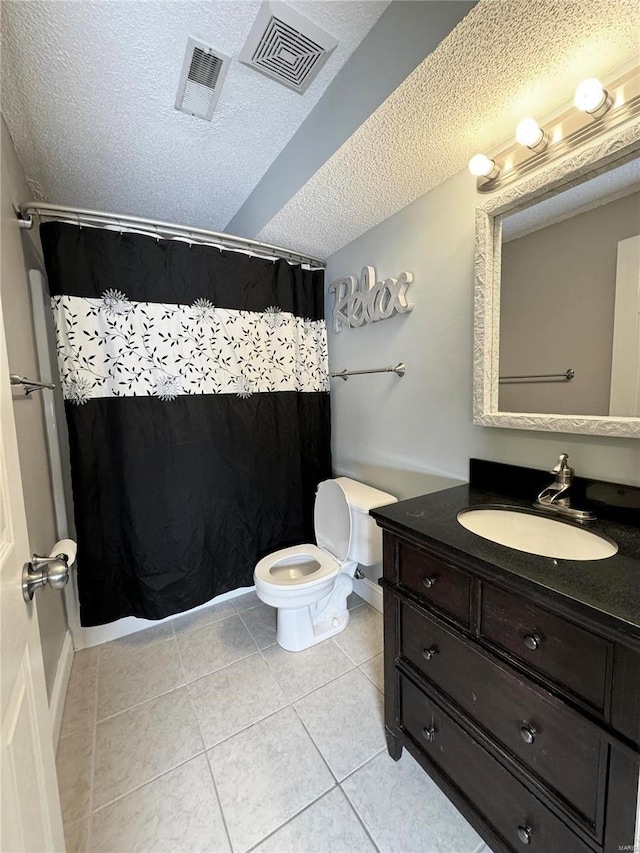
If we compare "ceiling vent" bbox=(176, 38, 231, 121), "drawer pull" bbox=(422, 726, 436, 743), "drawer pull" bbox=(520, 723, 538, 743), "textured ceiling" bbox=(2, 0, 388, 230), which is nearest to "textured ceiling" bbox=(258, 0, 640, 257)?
"textured ceiling" bbox=(2, 0, 388, 230)

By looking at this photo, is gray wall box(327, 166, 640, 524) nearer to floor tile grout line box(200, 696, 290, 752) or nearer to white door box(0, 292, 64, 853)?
floor tile grout line box(200, 696, 290, 752)

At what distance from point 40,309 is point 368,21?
5.82ft

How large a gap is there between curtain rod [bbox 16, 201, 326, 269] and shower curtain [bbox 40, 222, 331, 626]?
0.07 metres

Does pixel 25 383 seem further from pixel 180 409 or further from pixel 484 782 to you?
pixel 484 782

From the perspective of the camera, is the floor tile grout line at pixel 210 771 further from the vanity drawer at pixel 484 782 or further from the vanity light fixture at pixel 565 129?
the vanity light fixture at pixel 565 129

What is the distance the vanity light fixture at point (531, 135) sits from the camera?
1.03 m

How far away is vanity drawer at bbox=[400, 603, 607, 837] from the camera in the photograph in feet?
2.28

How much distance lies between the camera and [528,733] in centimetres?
78

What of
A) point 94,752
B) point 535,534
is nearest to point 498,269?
point 535,534

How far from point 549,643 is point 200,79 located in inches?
78.5

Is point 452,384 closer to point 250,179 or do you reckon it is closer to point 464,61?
point 464,61

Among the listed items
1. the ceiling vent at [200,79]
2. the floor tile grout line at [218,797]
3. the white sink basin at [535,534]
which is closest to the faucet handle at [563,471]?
the white sink basin at [535,534]

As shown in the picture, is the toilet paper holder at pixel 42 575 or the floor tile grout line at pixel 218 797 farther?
the floor tile grout line at pixel 218 797

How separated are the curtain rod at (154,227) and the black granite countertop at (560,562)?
1661 mm
